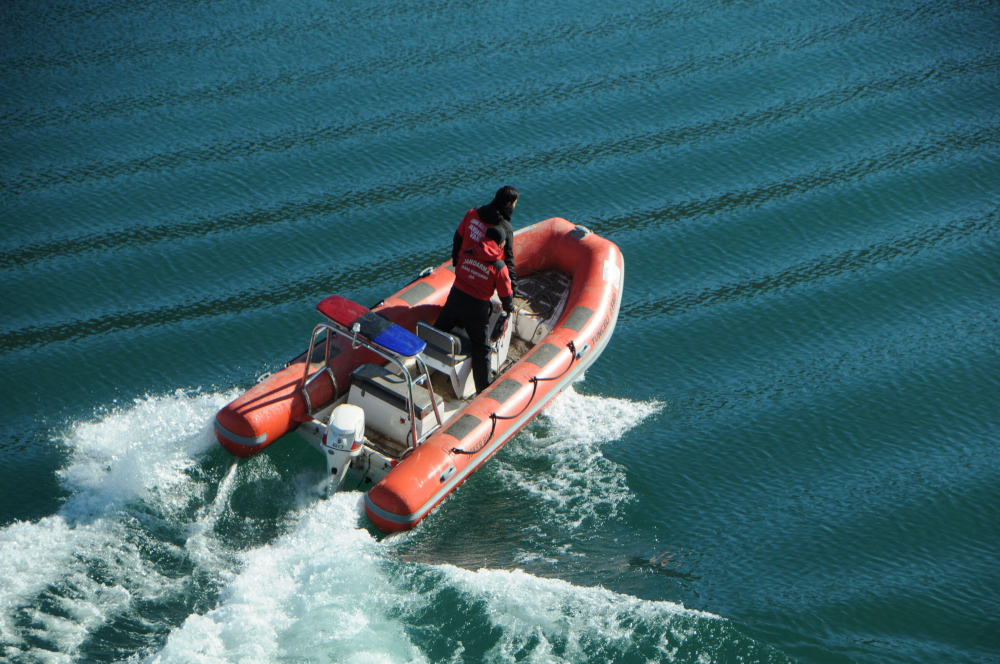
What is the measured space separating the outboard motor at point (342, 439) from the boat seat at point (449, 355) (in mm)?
820

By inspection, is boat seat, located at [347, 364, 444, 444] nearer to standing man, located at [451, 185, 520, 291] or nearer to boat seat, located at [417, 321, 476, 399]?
boat seat, located at [417, 321, 476, 399]

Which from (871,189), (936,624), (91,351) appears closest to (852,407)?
(936,624)

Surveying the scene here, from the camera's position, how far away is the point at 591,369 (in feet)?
27.2

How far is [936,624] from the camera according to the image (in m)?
6.11

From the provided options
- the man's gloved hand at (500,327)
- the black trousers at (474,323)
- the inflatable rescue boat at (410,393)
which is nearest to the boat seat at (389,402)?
the inflatable rescue boat at (410,393)

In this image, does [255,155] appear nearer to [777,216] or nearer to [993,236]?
[777,216]

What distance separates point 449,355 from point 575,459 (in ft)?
3.92

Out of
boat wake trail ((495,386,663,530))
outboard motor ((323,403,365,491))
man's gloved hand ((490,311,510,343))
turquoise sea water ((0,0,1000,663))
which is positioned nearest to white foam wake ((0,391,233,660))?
turquoise sea water ((0,0,1000,663))

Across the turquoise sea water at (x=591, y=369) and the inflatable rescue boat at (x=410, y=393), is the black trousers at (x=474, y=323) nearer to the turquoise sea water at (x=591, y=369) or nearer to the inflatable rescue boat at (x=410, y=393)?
the inflatable rescue boat at (x=410, y=393)

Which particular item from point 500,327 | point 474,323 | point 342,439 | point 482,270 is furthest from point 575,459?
point 342,439

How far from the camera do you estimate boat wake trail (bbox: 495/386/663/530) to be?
6.81 meters

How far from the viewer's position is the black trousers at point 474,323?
6.93 metres

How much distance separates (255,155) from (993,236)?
25.1 feet

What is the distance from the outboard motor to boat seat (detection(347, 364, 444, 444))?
0.24 meters
